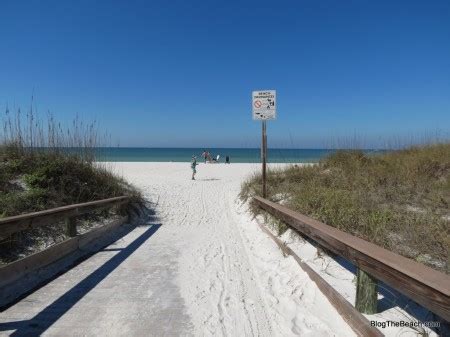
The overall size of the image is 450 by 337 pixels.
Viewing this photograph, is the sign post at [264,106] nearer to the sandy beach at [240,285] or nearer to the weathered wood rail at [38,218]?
the sandy beach at [240,285]

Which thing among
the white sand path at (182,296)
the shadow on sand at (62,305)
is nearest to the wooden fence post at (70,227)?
the white sand path at (182,296)

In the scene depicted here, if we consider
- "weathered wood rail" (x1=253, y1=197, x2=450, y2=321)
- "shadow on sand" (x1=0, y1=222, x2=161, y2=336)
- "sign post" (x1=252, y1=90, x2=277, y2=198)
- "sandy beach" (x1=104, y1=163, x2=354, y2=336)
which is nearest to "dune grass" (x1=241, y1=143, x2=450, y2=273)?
"sandy beach" (x1=104, y1=163, x2=354, y2=336)

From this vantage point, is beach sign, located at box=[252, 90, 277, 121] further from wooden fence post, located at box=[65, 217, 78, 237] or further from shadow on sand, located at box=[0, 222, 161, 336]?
wooden fence post, located at box=[65, 217, 78, 237]

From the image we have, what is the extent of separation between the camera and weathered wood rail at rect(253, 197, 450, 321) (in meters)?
2.33

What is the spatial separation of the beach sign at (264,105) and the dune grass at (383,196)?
192 cm

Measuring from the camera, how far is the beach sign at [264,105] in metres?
9.62

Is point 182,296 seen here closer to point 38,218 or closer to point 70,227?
point 38,218

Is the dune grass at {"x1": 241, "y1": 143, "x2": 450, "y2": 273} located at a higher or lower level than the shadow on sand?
higher

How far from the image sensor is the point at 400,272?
268 cm

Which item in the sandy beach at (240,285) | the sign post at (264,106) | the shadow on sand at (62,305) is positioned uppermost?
the sign post at (264,106)

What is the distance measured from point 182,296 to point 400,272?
8.47ft

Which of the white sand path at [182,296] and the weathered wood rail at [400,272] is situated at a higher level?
the weathered wood rail at [400,272]

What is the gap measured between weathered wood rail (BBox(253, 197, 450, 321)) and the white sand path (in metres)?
0.64

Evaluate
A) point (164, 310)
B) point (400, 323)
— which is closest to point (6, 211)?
point (164, 310)
